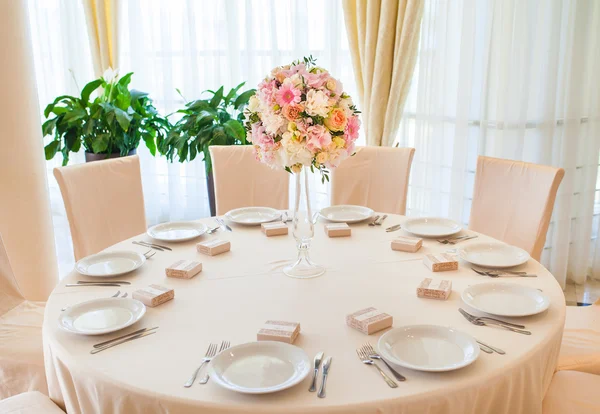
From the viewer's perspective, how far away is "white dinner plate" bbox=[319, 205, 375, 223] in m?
2.59

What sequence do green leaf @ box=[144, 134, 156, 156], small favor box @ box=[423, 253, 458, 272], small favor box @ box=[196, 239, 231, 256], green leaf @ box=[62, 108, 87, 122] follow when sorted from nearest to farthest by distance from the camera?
1. small favor box @ box=[423, 253, 458, 272]
2. small favor box @ box=[196, 239, 231, 256]
3. green leaf @ box=[62, 108, 87, 122]
4. green leaf @ box=[144, 134, 156, 156]

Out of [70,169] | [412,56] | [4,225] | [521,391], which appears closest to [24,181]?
[4,225]

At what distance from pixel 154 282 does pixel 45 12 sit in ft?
13.8

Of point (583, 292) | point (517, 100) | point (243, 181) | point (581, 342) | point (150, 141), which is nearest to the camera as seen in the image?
point (581, 342)

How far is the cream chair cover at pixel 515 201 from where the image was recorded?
2.62 m

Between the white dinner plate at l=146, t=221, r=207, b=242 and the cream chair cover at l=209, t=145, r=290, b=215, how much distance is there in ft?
2.23

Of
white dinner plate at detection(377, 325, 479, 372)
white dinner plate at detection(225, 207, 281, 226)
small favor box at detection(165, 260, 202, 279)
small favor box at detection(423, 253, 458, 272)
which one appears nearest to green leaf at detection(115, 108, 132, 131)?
white dinner plate at detection(225, 207, 281, 226)

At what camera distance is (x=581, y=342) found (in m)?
2.19

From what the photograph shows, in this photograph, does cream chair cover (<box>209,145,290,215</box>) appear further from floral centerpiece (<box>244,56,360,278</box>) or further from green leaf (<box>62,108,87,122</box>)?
green leaf (<box>62,108,87,122</box>)

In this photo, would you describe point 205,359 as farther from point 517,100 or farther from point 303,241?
point 517,100

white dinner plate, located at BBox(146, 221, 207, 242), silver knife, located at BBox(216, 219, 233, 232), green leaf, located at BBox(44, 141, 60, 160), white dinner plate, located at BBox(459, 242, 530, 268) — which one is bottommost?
white dinner plate, located at BBox(459, 242, 530, 268)

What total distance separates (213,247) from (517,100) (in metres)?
2.26

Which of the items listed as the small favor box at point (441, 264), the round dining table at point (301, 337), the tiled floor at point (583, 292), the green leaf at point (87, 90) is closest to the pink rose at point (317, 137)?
the round dining table at point (301, 337)

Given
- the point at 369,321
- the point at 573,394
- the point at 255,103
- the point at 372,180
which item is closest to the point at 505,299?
the point at 573,394
